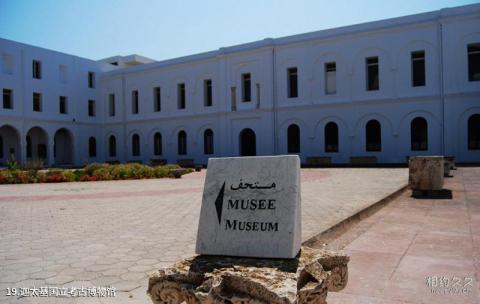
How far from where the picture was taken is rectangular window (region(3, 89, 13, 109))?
106 feet

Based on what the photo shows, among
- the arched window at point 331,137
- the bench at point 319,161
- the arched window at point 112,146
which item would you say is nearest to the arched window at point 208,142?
the bench at point 319,161

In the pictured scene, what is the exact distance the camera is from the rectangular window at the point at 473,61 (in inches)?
947

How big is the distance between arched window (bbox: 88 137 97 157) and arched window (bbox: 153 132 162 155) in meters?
6.77

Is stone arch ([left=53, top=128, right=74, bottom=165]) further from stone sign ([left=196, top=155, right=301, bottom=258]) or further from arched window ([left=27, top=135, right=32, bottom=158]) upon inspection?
stone sign ([left=196, top=155, right=301, bottom=258])

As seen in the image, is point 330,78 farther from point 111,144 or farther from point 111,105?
point 111,144

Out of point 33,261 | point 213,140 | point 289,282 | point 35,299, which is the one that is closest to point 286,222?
point 289,282

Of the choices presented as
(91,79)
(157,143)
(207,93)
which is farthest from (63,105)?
(207,93)

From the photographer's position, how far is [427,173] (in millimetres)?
9984

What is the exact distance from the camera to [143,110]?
123ft

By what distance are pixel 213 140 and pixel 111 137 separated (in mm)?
12410

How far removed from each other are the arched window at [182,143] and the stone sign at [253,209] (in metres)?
31.8

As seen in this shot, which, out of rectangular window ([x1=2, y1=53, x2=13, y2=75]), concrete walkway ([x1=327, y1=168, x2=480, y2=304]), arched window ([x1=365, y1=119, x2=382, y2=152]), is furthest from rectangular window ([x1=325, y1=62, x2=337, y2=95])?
rectangular window ([x1=2, y1=53, x2=13, y2=75])

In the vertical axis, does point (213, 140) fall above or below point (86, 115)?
below

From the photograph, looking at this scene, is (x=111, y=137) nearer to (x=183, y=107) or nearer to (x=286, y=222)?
(x=183, y=107)
